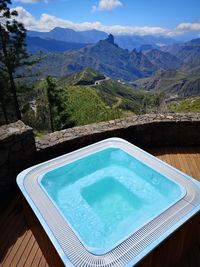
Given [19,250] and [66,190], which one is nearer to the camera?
[19,250]

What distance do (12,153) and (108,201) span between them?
158 cm

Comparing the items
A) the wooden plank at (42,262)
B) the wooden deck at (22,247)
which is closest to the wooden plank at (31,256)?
the wooden deck at (22,247)

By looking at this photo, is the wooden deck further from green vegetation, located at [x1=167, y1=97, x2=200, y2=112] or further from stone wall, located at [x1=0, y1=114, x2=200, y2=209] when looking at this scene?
green vegetation, located at [x1=167, y1=97, x2=200, y2=112]

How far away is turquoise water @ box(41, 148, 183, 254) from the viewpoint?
2.62 metres

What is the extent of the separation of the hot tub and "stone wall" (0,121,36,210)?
0.41 m

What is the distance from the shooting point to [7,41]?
1299cm

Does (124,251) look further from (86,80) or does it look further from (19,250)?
(86,80)

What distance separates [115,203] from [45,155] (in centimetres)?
145

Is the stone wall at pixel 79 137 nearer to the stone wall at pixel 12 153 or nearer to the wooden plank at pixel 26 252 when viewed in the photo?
the stone wall at pixel 12 153

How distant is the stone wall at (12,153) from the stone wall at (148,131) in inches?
27.2

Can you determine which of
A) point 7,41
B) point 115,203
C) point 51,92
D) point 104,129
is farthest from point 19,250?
point 51,92

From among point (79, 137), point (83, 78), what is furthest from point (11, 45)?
point (83, 78)

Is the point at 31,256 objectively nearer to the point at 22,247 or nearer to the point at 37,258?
the point at 37,258

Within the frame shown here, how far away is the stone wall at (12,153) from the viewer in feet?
10.8
